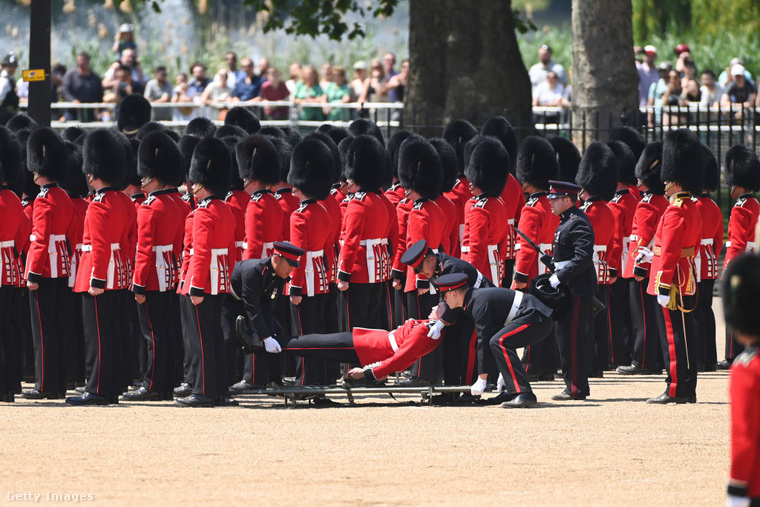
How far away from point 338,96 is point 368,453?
12333 millimetres

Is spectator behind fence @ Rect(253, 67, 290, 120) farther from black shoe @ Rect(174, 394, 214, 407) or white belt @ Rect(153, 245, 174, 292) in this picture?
black shoe @ Rect(174, 394, 214, 407)

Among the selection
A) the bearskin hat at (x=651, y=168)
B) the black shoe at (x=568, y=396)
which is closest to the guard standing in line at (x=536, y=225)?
the bearskin hat at (x=651, y=168)

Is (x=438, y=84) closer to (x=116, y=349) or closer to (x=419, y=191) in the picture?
(x=419, y=191)

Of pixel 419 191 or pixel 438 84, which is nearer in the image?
pixel 419 191

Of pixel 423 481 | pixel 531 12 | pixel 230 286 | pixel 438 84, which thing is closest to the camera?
pixel 423 481

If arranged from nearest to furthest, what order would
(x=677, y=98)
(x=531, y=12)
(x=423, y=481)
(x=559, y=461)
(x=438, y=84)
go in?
(x=423, y=481)
(x=559, y=461)
(x=438, y=84)
(x=677, y=98)
(x=531, y=12)

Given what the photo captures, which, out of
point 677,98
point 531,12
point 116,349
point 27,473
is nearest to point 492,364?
point 116,349

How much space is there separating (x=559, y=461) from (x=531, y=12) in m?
28.6

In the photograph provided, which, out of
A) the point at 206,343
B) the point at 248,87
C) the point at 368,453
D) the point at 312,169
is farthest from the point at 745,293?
the point at 248,87

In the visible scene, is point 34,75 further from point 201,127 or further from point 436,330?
point 436,330

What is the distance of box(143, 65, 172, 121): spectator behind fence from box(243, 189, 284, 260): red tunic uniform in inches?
426

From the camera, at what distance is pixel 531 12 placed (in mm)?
35344

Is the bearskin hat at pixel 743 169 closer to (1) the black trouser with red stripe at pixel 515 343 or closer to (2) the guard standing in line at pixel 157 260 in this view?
(1) the black trouser with red stripe at pixel 515 343

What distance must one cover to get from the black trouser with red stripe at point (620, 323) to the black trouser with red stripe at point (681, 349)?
1822mm
